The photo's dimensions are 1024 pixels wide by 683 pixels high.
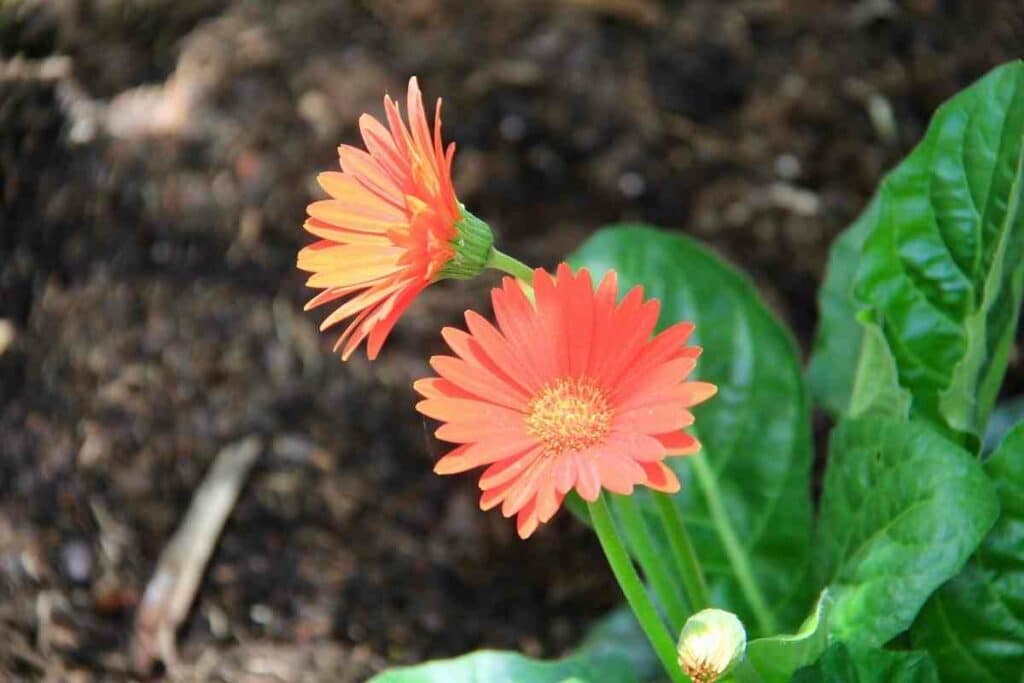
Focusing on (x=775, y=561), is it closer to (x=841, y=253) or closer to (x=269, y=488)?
(x=841, y=253)

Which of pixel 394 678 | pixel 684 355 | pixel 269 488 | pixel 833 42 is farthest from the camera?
pixel 833 42

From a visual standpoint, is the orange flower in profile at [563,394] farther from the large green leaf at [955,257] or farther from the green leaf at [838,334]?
the green leaf at [838,334]

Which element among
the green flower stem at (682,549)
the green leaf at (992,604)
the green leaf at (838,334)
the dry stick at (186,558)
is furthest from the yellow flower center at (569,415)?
the dry stick at (186,558)

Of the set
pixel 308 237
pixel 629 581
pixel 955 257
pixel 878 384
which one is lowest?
pixel 629 581

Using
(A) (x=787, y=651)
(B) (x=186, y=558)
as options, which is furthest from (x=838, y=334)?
(B) (x=186, y=558)

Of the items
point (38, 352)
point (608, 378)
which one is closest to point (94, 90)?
point (38, 352)

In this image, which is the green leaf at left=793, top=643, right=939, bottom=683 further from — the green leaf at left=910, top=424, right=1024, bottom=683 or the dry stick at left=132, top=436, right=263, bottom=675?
the dry stick at left=132, top=436, right=263, bottom=675

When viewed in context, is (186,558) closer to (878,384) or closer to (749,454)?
(749,454)
